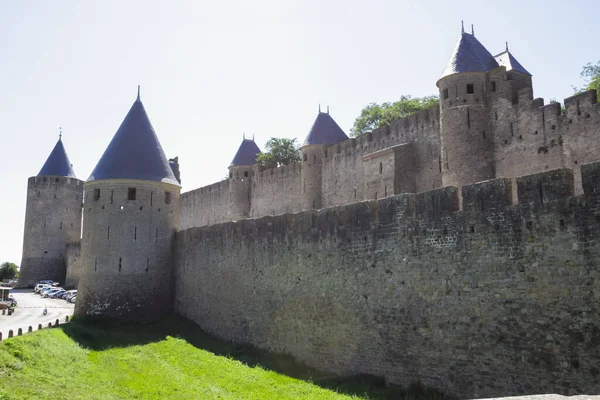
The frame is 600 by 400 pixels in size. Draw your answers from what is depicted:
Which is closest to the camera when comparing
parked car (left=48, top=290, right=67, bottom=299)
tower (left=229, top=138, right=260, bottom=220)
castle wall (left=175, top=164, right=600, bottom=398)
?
castle wall (left=175, top=164, right=600, bottom=398)

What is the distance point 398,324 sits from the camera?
13.0 m

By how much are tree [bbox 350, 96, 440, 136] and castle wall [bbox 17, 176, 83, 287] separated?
24718mm

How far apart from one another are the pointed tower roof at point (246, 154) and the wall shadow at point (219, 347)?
2142cm

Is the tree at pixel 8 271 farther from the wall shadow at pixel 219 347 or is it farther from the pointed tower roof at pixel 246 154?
the wall shadow at pixel 219 347

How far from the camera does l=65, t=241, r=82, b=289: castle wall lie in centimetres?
4719

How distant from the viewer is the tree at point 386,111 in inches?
1816

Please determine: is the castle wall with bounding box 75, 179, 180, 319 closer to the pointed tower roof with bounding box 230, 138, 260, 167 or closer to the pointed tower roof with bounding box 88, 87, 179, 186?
the pointed tower roof with bounding box 88, 87, 179, 186

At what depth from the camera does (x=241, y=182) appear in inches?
1716

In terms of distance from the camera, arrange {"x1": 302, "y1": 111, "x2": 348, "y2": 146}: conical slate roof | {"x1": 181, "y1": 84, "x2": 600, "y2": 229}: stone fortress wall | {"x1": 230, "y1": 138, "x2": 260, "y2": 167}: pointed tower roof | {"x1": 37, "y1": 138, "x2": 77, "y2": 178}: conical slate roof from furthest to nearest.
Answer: {"x1": 37, "y1": 138, "x2": 77, "y2": 178}: conical slate roof → {"x1": 230, "y1": 138, "x2": 260, "y2": 167}: pointed tower roof → {"x1": 302, "y1": 111, "x2": 348, "y2": 146}: conical slate roof → {"x1": 181, "y1": 84, "x2": 600, "y2": 229}: stone fortress wall

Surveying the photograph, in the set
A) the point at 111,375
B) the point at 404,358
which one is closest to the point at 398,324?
the point at 404,358

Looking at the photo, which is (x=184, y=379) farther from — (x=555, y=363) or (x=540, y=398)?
(x=540, y=398)

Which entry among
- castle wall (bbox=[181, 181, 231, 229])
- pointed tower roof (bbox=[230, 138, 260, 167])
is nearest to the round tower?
pointed tower roof (bbox=[230, 138, 260, 167])

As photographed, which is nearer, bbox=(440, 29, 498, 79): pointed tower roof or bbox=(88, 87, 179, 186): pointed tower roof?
bbox=(440, 29, 498, 79): pointed tower roof

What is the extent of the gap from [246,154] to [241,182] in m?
2.34
